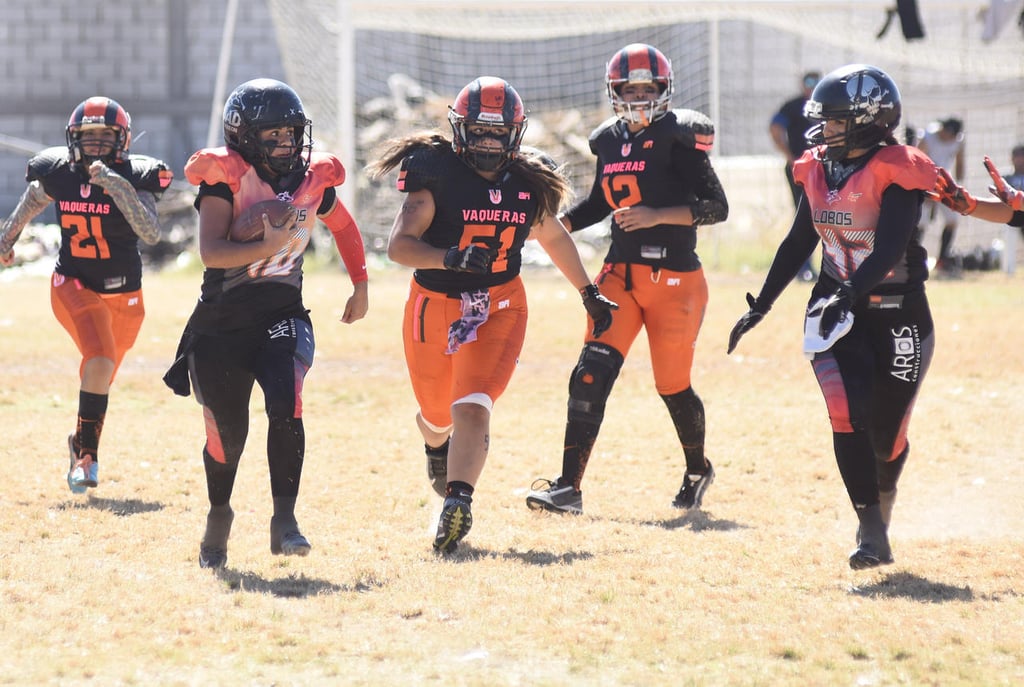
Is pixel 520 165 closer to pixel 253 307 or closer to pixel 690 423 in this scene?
pixel 253 307

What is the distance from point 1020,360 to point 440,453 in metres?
7.04

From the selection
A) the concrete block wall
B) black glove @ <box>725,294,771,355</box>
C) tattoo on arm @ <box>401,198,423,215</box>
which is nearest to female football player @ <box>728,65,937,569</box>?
black glove @ <box>725,294,771,355</box>

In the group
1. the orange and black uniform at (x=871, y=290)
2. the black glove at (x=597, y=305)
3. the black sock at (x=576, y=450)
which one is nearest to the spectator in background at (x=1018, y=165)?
the black sock at (x=576, y=450)

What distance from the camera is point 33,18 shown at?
28.4 metres

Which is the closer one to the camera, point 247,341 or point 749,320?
point 247,341

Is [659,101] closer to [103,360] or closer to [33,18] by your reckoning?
[103,360]

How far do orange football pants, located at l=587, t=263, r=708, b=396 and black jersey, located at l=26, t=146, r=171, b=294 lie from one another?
2535 millimetres

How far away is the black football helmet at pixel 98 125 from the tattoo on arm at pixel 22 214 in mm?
297

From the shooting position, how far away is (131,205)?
7020 millimetres

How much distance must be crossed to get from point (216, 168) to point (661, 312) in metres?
2.59

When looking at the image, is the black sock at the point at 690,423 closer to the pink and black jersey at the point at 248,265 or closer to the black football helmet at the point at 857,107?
the black football helmet at the point at 857,107

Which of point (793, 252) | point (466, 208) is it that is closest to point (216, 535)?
point (466, 208)

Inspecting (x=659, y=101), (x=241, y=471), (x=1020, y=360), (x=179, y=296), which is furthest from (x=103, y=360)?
(x=179, y=296)

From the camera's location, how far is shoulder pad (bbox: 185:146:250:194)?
5.36 metres
